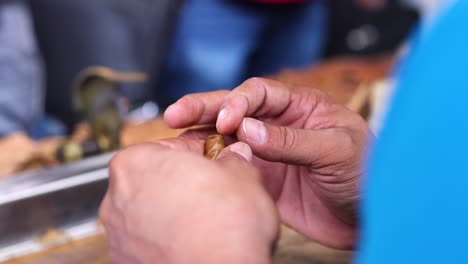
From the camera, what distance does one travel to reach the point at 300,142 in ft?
2.46

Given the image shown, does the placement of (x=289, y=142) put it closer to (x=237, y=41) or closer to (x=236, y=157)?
(x=236, y=157)

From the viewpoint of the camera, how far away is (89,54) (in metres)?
1.79

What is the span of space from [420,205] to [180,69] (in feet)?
5.17

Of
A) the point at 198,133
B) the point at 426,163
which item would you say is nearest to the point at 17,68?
the point at 198,133

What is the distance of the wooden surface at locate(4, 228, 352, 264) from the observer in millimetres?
907

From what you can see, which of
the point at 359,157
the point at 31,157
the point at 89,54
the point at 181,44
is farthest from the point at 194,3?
the point at 359,157

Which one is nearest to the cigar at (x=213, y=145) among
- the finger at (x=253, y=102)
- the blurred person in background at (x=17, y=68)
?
the finger at (x=253, y=102)

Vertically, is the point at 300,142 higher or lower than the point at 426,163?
lower

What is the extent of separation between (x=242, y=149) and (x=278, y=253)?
0.27 metres

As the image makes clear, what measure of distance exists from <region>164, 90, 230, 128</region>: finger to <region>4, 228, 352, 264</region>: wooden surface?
21 centimetres

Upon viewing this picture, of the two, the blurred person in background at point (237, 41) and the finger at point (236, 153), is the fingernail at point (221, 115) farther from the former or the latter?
the blurred person in background at point (237, 41)

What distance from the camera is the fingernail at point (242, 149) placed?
67cm

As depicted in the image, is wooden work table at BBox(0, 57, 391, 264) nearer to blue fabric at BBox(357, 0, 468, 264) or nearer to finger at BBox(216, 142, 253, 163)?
finger at BBox(216, 142, 253, 163)

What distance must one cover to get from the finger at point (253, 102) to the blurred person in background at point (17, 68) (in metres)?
0.95
